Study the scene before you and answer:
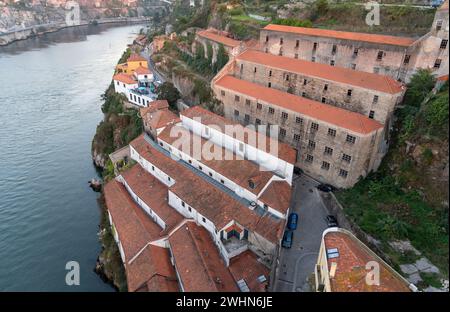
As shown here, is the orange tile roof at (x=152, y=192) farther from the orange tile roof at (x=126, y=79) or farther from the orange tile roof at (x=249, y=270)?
the orange tile roof at (x=126, y=79)

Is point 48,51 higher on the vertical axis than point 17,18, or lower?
lower

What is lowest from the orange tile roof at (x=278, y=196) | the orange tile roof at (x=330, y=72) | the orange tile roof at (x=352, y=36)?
the orange tile roof at (x=278, y=196)

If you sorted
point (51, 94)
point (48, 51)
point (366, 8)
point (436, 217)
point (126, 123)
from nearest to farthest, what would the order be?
point (436, 217)
point (366, 8)
point (126, 123)
point (51, 94)
point (48, 51)

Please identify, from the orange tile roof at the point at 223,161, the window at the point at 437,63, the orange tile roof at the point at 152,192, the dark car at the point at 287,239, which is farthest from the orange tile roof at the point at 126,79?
the window at the point at 437,63

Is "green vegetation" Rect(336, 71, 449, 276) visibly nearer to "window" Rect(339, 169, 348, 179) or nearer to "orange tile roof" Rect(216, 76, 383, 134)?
"window" Rect(339, 169, 348, 179)

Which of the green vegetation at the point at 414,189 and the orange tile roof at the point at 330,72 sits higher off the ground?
the orange tile roof at the point at 330,72

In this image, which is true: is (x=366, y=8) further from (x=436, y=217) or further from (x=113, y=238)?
(x=113, y=238)

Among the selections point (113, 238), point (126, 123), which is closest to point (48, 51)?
point (126, 123)
